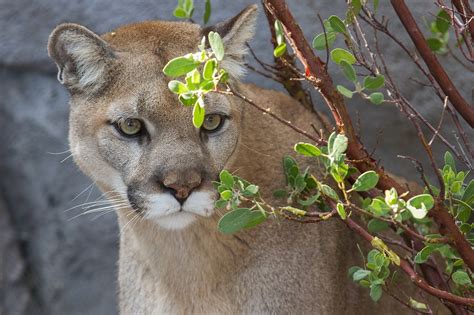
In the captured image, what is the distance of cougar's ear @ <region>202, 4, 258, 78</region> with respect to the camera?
10.8 feet

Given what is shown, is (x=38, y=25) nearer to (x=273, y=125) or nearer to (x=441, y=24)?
(x=273, y=125)

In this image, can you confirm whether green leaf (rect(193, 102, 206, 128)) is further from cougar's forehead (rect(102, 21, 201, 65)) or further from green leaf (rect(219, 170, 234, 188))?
cougar's forehead (rect(102, 21, 201, 65))

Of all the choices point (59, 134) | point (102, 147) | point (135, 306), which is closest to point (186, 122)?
point (102, 147)

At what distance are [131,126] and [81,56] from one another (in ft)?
1.12

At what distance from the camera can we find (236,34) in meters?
3.30

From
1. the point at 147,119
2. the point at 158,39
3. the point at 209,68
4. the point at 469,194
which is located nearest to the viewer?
the point at 209,68

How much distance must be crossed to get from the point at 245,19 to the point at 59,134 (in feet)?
7.53

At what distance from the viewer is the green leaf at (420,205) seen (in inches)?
96.9

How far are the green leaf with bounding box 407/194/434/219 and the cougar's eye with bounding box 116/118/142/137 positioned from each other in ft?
3.41

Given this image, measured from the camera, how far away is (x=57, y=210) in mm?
5305

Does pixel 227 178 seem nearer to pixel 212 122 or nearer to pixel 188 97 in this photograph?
pixel 188 97

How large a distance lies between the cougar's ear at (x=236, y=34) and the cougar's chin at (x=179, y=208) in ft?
1.71

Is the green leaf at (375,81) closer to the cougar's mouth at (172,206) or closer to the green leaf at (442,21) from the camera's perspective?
the cougar's mouth at (172,206)

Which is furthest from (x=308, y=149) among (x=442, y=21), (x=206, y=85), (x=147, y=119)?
(x=442, y=21)
